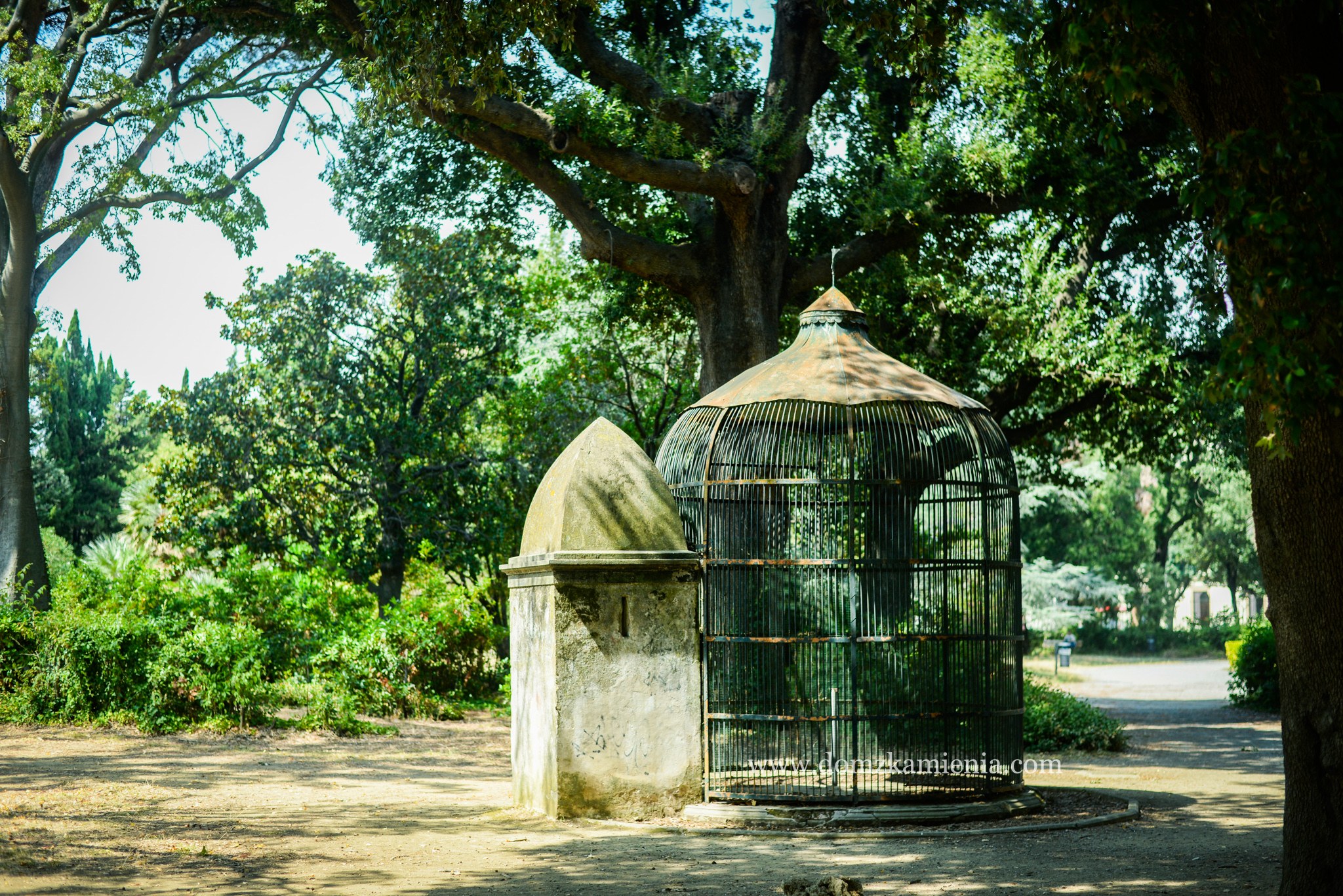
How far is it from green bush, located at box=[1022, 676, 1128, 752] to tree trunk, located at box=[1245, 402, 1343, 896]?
892 cm

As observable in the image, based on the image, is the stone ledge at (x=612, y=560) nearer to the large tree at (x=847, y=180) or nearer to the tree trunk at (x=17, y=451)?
the large tree at (x=847, y=180)

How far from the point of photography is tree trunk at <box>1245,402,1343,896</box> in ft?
19.1

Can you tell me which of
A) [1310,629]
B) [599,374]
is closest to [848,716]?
[1310,629]

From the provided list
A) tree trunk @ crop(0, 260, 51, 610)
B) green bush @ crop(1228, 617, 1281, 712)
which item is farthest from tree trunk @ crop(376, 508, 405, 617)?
green bush @ crop(1228, 617, 1281, 712)

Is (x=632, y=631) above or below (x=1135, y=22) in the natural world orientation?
below

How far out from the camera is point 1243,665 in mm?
→ 20766

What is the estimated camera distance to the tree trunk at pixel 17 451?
1783 centimetres

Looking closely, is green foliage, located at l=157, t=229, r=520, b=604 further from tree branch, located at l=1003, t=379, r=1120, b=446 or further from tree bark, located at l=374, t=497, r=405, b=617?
tree branch, located at l=1003, t=379, r=1120, b=446

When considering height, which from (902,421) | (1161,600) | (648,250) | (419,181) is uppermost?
(419,181)

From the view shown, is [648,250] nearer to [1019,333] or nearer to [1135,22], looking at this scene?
[1019,333]

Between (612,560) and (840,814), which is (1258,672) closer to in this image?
(840,814)

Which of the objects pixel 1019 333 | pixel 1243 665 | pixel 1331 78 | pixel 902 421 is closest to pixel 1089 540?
pixel 1243 665

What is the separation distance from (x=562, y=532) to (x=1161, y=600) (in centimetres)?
4530

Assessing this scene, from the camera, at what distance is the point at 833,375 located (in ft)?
32.4
